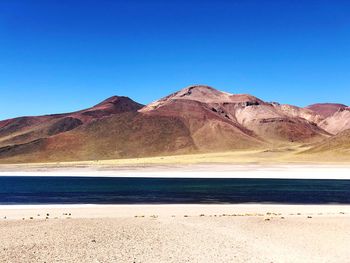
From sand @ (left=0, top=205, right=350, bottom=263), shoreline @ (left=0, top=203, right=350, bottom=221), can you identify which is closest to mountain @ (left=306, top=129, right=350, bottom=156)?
shoreline @ (left=0, top=203, right=350, bottom=221)

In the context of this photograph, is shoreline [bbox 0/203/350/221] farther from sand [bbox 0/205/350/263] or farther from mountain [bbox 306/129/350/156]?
mountain [bbox 306/129/350/156]

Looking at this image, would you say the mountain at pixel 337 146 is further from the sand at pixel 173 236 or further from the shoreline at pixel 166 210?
the sand at pixel 173 236

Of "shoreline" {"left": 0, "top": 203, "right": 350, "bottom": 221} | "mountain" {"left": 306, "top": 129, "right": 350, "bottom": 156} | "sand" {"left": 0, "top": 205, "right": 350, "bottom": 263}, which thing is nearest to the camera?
"sand" {"left": 0, "top": 205, "right": 350, "bottom": 263}

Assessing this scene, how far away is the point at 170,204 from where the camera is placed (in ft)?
133

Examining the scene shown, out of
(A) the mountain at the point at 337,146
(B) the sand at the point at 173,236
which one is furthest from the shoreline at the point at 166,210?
(A) the mountain at the point at 337,146

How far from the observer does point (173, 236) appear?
2367 cm

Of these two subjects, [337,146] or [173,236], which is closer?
[173,236]

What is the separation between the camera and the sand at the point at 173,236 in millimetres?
19344

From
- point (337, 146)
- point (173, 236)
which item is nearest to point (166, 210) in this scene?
point (173, 236)

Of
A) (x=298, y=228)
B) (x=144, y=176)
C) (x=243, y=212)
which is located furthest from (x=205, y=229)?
(x=144, y=176)

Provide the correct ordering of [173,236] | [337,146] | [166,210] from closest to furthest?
1. [173,236]
2. [166,210]
3. [337,146]

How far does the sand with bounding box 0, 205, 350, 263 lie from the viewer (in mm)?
19344

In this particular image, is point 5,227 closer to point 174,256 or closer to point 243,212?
point 174,256

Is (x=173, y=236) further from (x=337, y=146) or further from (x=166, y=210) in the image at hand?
(x=337, y=146)
